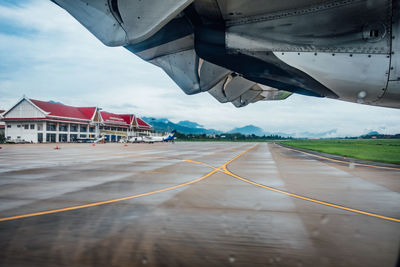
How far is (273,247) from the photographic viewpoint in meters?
3.42

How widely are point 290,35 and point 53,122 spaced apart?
63827mm

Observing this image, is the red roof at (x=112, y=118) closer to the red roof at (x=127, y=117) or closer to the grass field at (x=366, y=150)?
the red roof at (x=127, y=117)

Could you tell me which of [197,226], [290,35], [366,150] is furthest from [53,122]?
[290,35]

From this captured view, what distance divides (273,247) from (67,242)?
2.91 metres

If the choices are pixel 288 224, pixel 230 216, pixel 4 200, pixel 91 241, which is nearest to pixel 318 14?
pixel 288 224

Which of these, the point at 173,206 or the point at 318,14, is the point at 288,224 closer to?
the point at 173,206

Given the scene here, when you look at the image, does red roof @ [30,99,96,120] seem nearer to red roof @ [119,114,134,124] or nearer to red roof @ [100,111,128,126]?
red roof @ [100,111,128,126]

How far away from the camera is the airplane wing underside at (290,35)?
4.12 m

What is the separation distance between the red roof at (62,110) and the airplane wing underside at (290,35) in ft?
199

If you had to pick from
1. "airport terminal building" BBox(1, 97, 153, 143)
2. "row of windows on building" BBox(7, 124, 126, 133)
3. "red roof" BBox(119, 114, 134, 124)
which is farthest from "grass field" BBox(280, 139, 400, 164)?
"red roof" BBox(119, 114, 134, 124)

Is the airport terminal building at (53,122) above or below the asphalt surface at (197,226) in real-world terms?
above

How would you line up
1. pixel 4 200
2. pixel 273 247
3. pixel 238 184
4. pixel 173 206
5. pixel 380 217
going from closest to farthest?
pixel 273 247
pixel 380 217
pixel 173 206
pixel 4 200
pixel 238 184

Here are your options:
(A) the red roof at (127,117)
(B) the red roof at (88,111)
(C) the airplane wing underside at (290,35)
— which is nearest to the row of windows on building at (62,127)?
(B) the red roof at (88,111)

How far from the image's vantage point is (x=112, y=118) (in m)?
76.5
